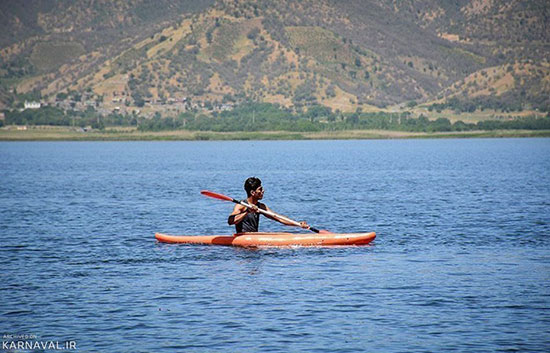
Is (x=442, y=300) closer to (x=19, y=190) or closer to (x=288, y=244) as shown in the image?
(x=288, y=244)

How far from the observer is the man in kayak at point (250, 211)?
35.3m

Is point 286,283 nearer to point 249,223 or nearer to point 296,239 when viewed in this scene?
point 296,239

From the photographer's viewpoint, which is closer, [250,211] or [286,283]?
[286,283]

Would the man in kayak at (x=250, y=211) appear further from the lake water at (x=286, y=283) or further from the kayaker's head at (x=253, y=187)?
the lake water at (x=286, y=283)

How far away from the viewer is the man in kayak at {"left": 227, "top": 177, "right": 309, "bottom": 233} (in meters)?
35.3

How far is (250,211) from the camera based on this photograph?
1447 inches

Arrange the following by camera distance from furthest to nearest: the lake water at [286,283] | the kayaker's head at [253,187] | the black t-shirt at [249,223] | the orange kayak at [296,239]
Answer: the black t-shirt at [249,223]
the orange kayak at [296,239]
the kayaker's head at [253,187]
the lake water at [286,283]

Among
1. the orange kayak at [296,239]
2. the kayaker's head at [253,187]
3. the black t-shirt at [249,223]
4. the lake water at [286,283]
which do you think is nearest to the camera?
the lake water at [286,283]

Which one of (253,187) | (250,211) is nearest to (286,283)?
(253,187)

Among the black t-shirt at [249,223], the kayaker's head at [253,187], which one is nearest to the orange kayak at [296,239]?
the black t-shirt at [249,223]

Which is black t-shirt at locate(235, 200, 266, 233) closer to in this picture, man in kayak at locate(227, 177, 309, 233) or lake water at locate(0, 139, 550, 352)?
man in kayak at locate(227, 177, 309, 233)

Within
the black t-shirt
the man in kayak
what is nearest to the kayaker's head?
the man in kayak

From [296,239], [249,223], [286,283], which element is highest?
[249,223]

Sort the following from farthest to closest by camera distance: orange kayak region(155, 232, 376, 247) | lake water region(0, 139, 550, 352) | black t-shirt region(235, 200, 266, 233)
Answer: black t-shirt region(235, 200, 266, 233)
orange kayak region(155, 232, 376, 247)
lake water region(0, 139, 550, 352)
